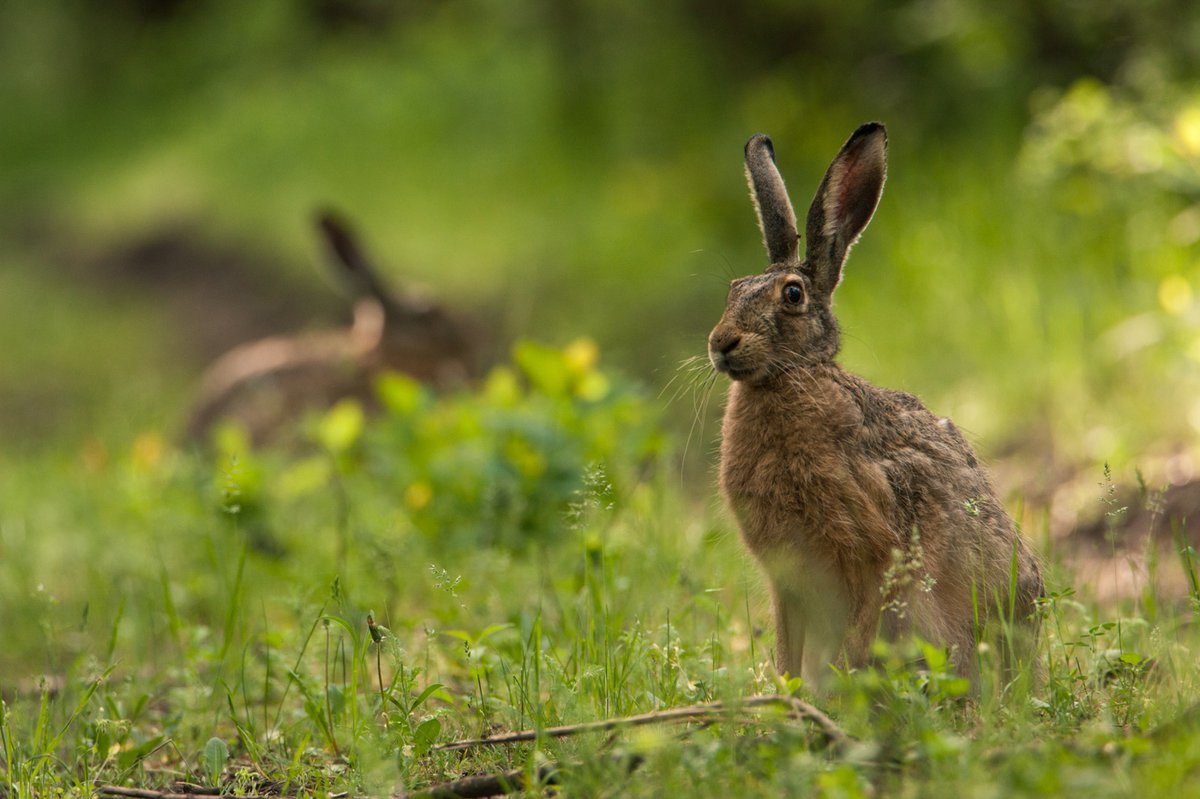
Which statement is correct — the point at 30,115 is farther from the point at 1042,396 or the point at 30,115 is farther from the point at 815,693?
the point at 815,693

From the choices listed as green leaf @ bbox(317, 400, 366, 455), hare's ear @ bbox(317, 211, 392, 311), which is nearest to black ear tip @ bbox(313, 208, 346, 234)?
hare's ear @ bbox(317, 211, 392, 311)

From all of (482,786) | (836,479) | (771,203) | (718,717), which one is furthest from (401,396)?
(718,717)

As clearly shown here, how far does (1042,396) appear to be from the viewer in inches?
259

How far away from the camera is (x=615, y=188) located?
1177 centimetres

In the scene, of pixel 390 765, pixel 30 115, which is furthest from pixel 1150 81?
pixel 30 115

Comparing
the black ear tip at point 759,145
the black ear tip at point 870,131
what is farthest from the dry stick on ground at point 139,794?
the black ear tip at point 870,131

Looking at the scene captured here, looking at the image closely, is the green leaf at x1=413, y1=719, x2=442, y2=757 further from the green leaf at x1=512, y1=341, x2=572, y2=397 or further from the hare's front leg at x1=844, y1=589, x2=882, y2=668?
the green leaf at x1=512, y1=341, x2=572, y2=397

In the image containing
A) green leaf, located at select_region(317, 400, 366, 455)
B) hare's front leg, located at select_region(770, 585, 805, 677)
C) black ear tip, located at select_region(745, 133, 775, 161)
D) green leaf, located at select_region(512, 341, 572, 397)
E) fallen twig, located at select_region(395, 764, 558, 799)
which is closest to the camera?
fallen twig, located at select_region(395, 764, 558, 799)

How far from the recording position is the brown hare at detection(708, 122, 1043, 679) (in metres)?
3.06

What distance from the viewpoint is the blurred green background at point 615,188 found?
6.68 meters

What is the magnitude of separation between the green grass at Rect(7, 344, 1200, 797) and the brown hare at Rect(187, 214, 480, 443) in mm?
1285

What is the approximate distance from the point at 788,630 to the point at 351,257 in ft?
17.9

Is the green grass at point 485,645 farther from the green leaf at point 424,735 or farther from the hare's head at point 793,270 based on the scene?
the hare's head at point 793,270

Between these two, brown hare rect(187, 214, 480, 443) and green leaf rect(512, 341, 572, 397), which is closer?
green leaf rect(512, 341, 572, 397)
